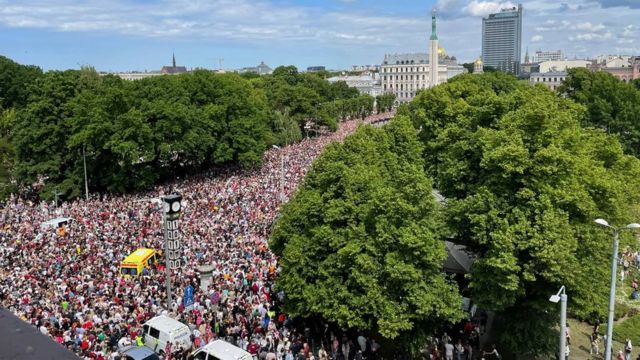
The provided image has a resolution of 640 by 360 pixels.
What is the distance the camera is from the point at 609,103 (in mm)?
51969

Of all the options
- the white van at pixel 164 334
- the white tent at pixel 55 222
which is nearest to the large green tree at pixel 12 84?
the white tent at pixel 55 222

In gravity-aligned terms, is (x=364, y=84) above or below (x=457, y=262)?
above

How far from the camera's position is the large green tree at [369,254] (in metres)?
17.9

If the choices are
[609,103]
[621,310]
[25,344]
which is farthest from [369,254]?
[609,103]

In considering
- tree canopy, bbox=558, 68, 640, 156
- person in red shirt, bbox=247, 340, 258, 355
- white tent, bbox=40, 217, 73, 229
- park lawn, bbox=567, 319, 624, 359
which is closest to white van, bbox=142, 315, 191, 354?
person in red shirt, bbox=247, 340, 258, 355

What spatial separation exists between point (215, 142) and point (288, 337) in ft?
106

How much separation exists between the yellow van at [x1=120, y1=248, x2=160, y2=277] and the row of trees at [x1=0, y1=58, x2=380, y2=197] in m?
18.3

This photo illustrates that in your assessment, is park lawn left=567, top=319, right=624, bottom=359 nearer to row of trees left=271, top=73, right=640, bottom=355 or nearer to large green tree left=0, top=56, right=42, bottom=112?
row of trees left=271, top=73, right=640, bottom=355

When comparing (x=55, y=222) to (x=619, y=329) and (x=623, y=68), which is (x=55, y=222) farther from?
(x=623, y=68)

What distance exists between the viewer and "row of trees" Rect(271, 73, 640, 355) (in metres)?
17.9

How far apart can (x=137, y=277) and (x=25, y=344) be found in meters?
21.9

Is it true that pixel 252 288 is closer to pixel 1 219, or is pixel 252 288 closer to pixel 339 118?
pixel 1 219

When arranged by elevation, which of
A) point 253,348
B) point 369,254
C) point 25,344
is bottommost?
point 253,348

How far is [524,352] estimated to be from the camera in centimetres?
1909
